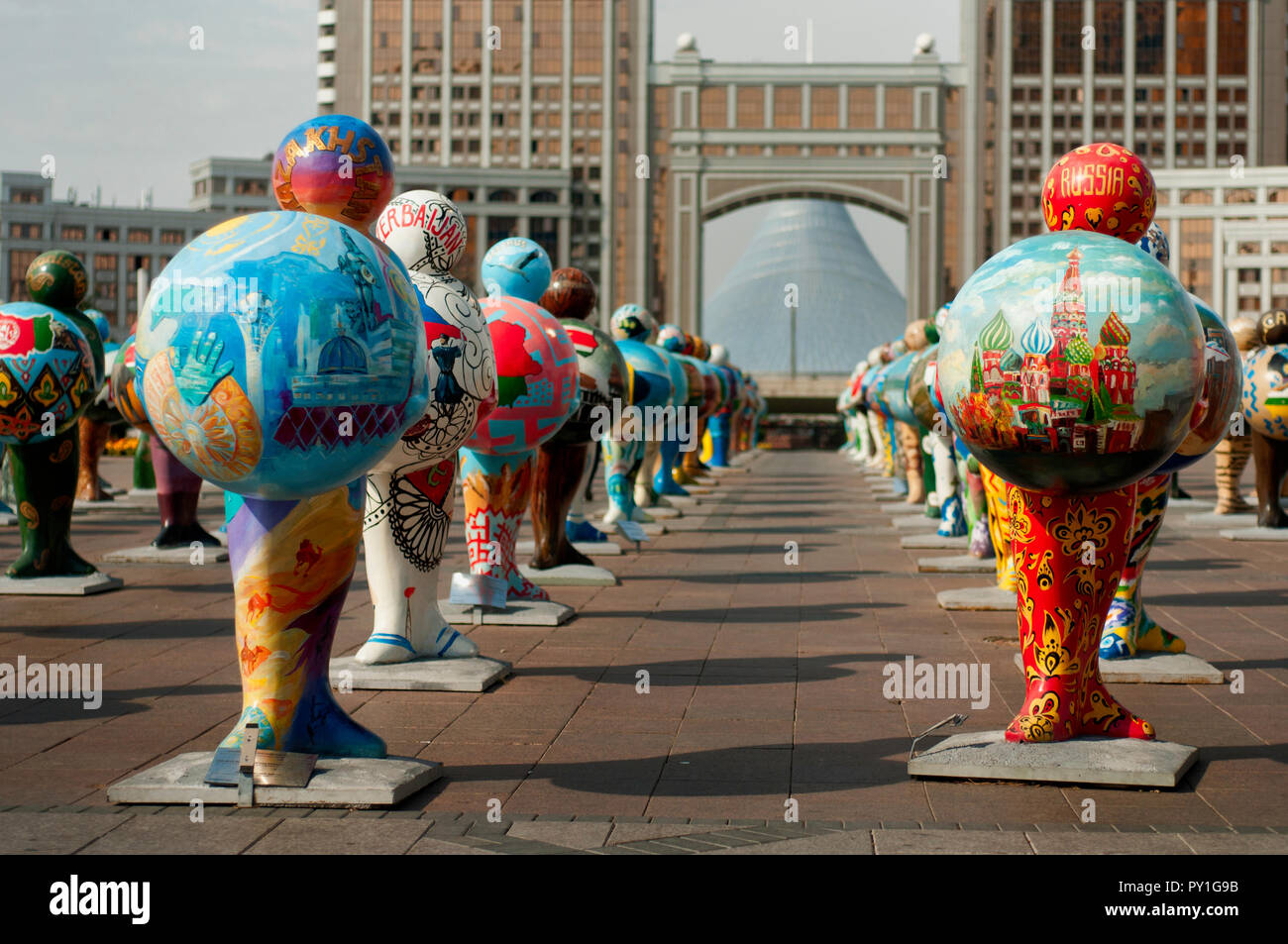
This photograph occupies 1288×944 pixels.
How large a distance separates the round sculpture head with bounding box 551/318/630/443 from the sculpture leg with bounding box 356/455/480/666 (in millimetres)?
2950

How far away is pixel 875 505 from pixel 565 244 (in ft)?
257

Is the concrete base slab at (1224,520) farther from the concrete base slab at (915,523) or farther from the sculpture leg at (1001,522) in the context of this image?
the sculpture leg at (1001,522)

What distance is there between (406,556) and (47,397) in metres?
3.65

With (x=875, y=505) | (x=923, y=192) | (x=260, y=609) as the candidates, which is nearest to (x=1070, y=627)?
(x=260, y=609)

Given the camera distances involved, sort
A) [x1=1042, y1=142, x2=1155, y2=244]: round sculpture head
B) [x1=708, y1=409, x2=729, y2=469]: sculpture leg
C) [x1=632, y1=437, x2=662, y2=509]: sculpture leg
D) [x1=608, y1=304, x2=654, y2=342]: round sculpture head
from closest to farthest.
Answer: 1. [x1=1042, y1=142, x2=1155, y2=244]: round sculpture head
2. [x1=608, y1=304, x2=654, y2=342]: round sculpture head
3. [x1=632, y1=437, x2=662, y2=509]: sculpture leg
4. [x1=708, y1=409, x2=729, y2=469]: sculpture leg

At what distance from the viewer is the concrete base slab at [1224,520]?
632 inches

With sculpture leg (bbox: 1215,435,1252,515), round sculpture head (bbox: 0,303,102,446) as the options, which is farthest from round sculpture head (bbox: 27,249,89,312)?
sculpture leg (bbox: 1215,435,1252,515)

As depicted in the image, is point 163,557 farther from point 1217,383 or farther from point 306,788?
point 1217,383

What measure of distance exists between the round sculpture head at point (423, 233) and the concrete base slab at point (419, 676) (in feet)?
5.96

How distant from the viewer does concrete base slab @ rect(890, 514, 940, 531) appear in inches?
634

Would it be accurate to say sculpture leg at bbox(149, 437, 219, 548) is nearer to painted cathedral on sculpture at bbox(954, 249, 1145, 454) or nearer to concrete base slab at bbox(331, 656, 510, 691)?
concrete base slab at bbox(331, 656, 510, 691)

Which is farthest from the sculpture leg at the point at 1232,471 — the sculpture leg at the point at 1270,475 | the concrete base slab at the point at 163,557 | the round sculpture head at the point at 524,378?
the concrete base slab at the point at 163,557

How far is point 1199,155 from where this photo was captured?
104 m

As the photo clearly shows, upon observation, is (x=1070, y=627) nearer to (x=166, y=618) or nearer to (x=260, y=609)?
(x=260, y=609)
